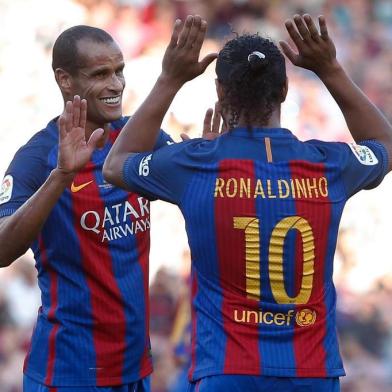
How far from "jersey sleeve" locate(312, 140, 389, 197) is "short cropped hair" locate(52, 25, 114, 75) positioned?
57.1 inches

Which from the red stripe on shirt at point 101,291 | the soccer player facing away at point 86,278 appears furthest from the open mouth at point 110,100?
the red stripe on shirt at point 101,291

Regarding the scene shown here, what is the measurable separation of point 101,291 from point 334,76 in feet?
4.66

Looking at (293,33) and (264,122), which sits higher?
(293,33)

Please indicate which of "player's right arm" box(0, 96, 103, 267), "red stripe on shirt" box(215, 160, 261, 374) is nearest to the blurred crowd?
"player's right arm" box(0, 96, 103, 267)

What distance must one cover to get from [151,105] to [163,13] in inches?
260

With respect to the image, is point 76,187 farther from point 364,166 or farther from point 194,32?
point 364,166

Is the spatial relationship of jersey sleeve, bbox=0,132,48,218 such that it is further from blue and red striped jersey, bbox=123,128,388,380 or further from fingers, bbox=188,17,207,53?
fingers, bbox=188,17,207,53

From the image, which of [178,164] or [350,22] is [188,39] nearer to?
[178,164]

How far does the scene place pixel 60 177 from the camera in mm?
4395

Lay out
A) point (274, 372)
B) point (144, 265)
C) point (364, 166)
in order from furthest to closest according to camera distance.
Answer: point (144, 265) < point (364, 166) < point (274, 372)

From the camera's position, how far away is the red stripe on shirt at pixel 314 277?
159 inches

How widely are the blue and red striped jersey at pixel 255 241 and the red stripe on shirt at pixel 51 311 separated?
3.16ft

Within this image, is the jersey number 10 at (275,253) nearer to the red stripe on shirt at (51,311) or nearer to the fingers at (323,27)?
the fingers at (323,27)

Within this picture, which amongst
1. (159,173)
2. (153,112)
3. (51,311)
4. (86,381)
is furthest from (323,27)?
(86,381)
